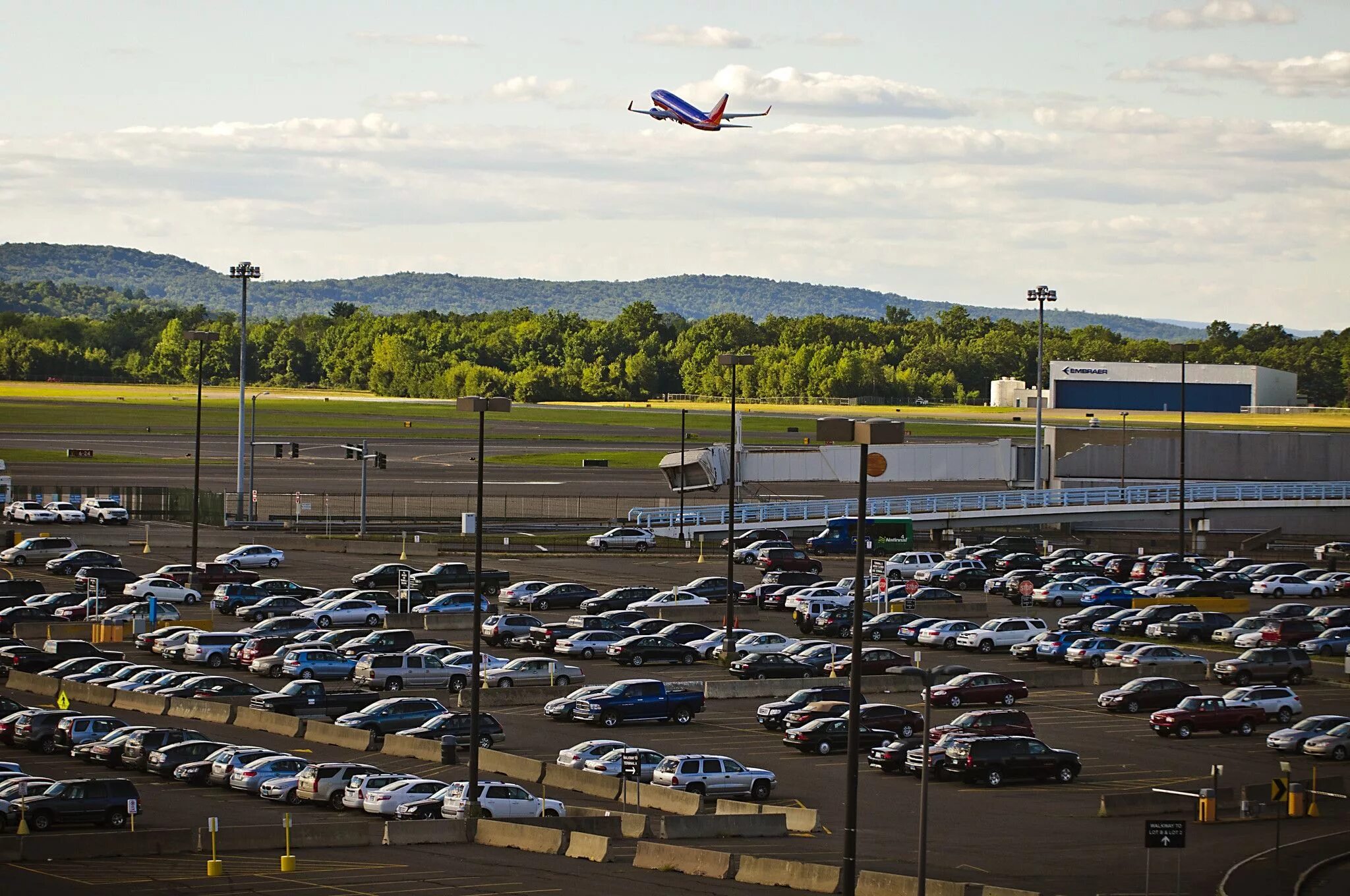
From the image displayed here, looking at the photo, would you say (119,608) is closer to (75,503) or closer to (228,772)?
(228,772)

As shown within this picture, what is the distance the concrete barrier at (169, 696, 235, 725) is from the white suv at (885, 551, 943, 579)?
36029mm

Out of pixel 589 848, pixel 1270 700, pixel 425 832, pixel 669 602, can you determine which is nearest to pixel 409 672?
pixel 669 602

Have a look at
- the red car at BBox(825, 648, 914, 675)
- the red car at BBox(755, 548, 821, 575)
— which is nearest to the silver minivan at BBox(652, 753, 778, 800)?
the red car at BBox(825, 648, 914, 675)

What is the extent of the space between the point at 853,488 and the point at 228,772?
82.7 m

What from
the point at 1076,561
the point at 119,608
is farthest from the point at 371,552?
the point at 1076,561

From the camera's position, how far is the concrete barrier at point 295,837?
30.2m

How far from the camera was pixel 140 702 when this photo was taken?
44312 mm

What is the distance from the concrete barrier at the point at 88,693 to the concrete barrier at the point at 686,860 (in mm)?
19582

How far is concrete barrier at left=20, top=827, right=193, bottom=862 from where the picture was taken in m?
29.0

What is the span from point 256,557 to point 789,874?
4746 cm

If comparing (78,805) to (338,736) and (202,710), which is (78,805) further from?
(202,710)

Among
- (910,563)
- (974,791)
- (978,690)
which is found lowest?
(974,791)

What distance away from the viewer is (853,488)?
116m

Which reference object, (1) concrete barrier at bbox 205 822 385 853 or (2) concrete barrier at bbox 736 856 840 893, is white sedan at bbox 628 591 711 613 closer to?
(1) concrete barrier at bbox 205 822 385 853
